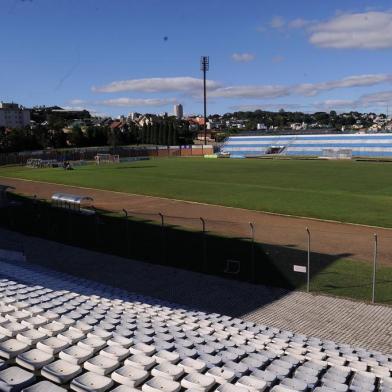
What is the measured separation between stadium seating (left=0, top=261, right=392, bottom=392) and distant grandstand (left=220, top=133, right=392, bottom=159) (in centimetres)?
8344

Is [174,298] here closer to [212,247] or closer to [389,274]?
[212,247]

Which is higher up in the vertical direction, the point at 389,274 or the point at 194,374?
the point at 194,374

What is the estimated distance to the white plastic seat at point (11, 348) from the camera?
23.4ft

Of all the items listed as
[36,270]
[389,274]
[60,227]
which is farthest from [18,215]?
[389,274]

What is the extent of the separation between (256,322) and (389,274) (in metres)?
6.51

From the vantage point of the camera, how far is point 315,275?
57.8 ft

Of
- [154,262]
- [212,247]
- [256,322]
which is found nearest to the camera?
[256,322]

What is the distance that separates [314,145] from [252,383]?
9958cm

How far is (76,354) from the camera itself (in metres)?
7.42

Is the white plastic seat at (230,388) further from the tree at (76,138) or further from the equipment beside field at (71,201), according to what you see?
the tree at (76,138)

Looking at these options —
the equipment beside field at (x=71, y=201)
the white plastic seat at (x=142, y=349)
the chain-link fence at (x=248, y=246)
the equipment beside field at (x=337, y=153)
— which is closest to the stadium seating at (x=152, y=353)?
the white plastic seat at (x=142, y=349)

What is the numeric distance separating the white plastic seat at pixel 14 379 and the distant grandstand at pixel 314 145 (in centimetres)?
8864

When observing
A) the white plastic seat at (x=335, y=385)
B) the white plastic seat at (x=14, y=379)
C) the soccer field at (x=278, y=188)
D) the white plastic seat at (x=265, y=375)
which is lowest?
the soccer field at (x=278, y=188)

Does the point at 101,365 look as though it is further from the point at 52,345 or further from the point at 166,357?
the point at 52,345
